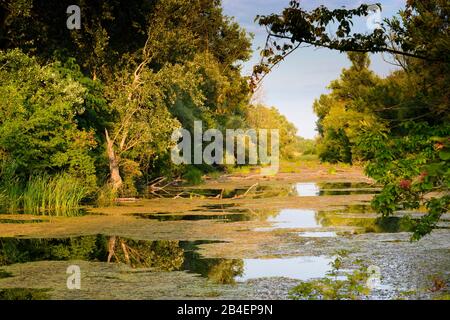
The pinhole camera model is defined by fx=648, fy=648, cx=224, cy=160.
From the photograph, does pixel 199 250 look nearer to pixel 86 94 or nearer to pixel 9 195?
pixel 9 195

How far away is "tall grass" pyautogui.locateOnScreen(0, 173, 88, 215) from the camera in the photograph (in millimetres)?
21453

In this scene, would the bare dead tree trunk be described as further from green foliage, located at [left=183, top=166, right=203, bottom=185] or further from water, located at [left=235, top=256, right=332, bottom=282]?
green foliage, located at [left=183, top=166, right=203, bottom=185]

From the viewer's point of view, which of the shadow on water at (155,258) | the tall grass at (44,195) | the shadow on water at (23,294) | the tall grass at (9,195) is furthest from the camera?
the tall grass at (44,195)

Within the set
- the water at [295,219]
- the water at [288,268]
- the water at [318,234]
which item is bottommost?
the water at [288,268]

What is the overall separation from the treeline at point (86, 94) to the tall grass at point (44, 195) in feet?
0.16

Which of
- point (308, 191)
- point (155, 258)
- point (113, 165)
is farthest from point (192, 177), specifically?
point (155, 258)

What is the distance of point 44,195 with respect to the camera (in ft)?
72.6

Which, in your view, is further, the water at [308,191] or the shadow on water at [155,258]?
the water at [308,191]

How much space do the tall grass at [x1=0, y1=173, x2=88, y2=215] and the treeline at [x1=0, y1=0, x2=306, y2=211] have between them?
47 millimetres

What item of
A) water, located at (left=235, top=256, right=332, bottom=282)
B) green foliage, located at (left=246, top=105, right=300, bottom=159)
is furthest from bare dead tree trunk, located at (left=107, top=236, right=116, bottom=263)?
green foliage, located at (left=246, top=105, right=300, bottom=159)

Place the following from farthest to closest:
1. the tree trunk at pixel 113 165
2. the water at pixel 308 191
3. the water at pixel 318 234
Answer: the water at pixel 308 191
the tree trunk at pixel 113 165
the water at pixel 318 234

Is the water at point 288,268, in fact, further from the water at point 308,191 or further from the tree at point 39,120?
the water at point 308,191

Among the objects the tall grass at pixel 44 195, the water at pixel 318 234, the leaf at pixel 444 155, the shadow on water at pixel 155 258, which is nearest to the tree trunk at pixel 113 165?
the tall grass at pixel 44 195

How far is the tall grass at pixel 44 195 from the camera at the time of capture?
21453mm
